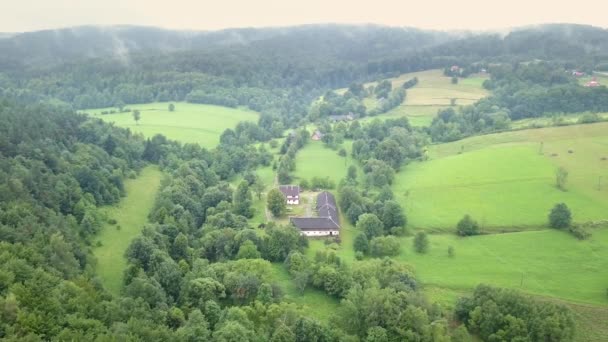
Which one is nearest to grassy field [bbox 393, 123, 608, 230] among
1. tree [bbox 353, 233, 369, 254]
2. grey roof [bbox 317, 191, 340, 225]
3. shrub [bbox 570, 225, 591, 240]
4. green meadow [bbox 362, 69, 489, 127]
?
shrub [bbox 570, 225, 591, 240]

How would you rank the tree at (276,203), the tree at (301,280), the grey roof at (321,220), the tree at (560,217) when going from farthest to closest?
the tree at (276,203) < the grey roof at (321,220) < the tree at (560,217) < the tree at (301,280)

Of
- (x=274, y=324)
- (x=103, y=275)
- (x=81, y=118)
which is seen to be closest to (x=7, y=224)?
(x=103, y=275)

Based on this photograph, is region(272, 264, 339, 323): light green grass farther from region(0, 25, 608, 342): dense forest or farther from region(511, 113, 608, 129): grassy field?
region(511, 113, 608, 129): grassy field

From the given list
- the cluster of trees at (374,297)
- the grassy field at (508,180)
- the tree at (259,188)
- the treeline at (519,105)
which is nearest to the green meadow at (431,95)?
the treeline at (519,105)

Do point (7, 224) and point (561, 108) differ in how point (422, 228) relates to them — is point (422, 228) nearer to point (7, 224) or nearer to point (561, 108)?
point (7, 224)

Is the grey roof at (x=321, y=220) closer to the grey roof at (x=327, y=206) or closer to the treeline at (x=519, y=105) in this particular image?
the grey roof at (x=327, y=206)
